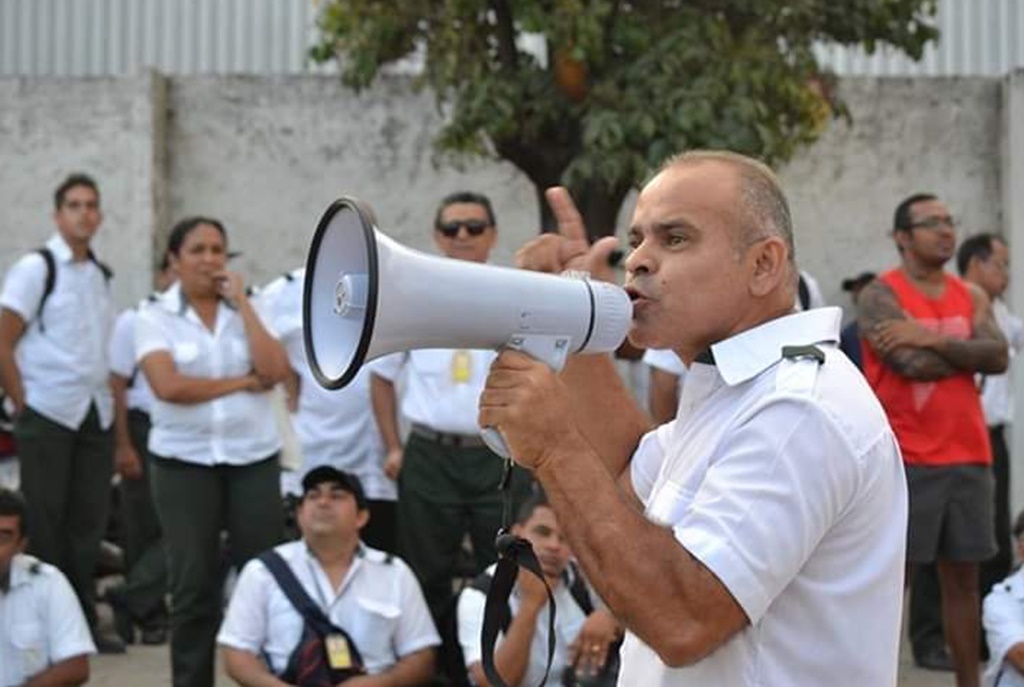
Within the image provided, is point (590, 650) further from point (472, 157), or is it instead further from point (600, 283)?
point (472, 157)

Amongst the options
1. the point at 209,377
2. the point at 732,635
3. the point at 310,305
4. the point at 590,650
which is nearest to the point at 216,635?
the point at 209,377

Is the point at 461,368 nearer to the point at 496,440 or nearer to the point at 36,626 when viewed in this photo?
the point at 36,626

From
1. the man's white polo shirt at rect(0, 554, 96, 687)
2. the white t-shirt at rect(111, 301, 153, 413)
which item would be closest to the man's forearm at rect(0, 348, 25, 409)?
the white t-shirt at rect(111, 301, 153, 413)

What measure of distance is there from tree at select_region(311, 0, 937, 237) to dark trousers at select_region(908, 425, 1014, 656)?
5.68 ft

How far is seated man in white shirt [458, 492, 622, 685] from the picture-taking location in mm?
5750

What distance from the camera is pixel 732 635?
8.21 feet

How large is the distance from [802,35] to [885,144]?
1696mm

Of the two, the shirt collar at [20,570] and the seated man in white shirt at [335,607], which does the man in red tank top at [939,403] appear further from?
the shirt collar at [20,570]

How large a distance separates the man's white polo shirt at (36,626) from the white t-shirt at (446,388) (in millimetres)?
1522

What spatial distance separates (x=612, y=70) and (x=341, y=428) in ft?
7.39

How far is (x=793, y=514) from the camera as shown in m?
2.47

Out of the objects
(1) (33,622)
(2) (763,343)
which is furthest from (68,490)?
(2) (763,343)

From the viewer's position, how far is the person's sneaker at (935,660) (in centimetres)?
732

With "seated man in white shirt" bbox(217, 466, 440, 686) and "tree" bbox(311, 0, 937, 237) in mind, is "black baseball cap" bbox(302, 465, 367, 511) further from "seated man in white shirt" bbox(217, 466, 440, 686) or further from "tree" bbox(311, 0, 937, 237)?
"tree" bbox(311, 0, 937, 237)
